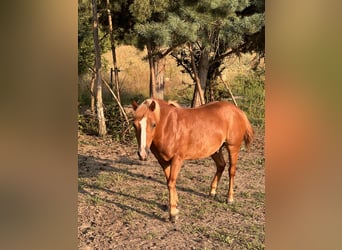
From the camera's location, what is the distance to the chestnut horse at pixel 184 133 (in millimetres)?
2557

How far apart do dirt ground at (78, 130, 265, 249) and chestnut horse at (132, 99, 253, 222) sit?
0.69 feet

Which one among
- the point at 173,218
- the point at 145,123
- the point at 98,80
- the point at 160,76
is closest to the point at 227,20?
the point at 160,76

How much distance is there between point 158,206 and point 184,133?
893 mm

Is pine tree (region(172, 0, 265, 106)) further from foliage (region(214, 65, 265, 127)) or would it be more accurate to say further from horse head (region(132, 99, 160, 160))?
horse head (region(132, 99, 160, 160))

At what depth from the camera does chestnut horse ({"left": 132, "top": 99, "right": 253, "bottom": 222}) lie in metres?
2.56

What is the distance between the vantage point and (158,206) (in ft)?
11.6

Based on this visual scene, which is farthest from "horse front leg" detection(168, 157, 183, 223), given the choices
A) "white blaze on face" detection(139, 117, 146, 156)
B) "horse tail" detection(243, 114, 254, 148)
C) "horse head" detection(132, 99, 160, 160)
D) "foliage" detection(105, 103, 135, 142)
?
"foliage" detection(105, 103, 135, 142)

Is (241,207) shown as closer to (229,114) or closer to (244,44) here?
(229,114)

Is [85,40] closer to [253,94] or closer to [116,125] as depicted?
[116,125]

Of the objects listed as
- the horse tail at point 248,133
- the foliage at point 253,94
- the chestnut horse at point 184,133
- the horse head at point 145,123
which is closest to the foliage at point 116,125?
the foliage at point 253,94

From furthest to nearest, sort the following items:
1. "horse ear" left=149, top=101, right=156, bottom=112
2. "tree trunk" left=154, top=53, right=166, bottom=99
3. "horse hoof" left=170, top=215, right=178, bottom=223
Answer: "tree trunk" left=154, top=53, right=166, bottom=99
"horse hoof" left=170, top=215, right=178, bottom=223
"horse ear" left=149, top=101, right=156, bottom=112

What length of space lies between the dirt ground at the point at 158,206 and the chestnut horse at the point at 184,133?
0.69 feet
